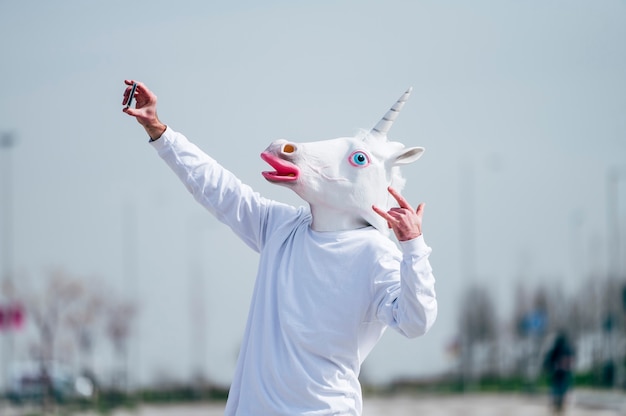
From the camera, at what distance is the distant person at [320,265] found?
5.54m

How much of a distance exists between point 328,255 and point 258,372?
642 millimetres

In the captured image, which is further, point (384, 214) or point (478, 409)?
point (478, 409)

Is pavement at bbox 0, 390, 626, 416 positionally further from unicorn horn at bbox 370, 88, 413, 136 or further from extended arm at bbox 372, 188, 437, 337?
extended arm at bbox 372, 188, 437, 337

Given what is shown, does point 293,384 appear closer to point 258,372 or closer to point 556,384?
Answer: point 258,372

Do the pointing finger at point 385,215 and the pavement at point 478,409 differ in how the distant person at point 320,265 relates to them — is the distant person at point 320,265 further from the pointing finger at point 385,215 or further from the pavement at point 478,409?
the pavement at point 478,409

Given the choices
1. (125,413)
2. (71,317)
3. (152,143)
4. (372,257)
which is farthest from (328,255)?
(71,317)

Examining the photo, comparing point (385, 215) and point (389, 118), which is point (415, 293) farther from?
point (389, 118)

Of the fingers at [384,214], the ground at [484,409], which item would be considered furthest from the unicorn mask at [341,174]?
the ground at [484,409]

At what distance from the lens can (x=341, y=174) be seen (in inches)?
228

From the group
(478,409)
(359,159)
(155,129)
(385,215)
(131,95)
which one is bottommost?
(478,409)

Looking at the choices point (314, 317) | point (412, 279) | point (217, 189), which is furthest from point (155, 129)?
point (412, 279)

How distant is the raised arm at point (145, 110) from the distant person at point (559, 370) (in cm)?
1590

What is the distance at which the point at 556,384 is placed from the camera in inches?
829

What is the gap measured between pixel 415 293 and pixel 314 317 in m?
0.63
